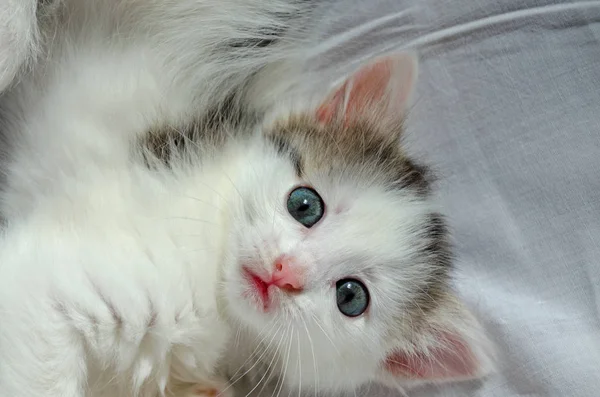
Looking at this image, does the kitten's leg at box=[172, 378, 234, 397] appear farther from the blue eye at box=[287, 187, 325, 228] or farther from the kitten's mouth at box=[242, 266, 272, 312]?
the blue eye at box=[287, 187, 325, 228]

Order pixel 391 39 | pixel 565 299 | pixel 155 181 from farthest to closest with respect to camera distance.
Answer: pixel 391 39 → pixel 565 299 → pixel 155 181

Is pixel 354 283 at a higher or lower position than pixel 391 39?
lower

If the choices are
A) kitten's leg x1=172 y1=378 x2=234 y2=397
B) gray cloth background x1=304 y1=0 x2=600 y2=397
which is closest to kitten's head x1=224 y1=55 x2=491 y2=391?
kitten's leg x1=172 y1=378 x2=234 y2=397

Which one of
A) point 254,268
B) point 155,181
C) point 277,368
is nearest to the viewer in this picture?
point 254,268

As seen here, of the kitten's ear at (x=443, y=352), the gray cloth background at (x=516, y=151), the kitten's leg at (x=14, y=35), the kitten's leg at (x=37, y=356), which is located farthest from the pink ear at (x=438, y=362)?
the kitten's leg at (x=14, y=35)

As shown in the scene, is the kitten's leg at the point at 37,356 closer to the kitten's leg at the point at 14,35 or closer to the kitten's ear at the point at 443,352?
the kitten's leg at the point at 14,35

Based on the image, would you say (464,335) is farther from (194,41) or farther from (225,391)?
(194,41)

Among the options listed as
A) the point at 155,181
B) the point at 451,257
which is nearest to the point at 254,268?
the point at 155,181

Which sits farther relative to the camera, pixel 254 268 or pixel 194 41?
pixel 194 41
